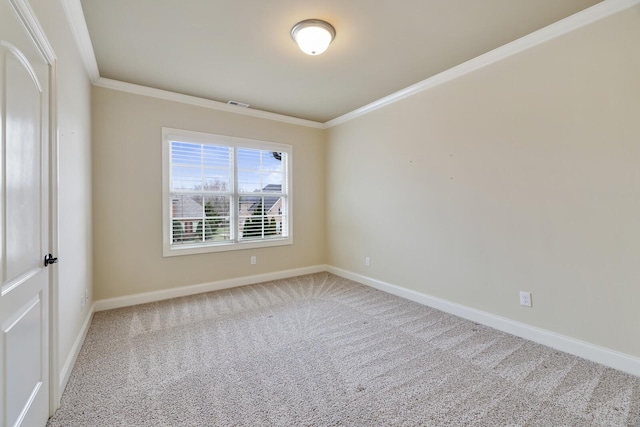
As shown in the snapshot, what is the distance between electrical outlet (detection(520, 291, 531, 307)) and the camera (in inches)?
97.7

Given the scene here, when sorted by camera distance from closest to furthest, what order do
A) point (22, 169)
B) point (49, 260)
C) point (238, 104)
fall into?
1. point (22, 169)
2. point (49, 260)
3. point (238, 104)

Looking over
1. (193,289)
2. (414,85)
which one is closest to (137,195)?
(193,289)

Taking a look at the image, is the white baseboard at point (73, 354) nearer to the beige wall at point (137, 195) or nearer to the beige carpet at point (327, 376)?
the beige carpet at point (327, 376)

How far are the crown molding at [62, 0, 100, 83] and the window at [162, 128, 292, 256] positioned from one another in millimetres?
913

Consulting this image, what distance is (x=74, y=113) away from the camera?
2.25 meters

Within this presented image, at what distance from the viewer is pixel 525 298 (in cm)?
250

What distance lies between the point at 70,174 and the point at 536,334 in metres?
4.06

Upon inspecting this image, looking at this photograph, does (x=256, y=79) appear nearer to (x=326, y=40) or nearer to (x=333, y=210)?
(x=326, y=40)

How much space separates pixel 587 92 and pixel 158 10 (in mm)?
3343

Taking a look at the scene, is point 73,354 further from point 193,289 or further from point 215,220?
point 215,220

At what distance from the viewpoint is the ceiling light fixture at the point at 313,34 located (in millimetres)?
2199

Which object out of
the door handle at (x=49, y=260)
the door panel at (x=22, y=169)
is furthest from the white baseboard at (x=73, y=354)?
the door panel at (x=22, y=169)

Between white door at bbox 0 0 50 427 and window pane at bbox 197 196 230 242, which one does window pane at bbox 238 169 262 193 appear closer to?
window pane at bbox 197 196 230 242

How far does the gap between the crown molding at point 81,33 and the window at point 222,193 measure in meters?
0.91
